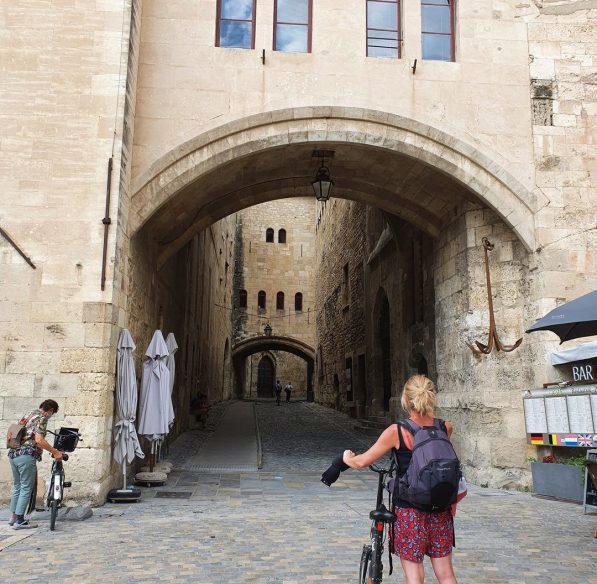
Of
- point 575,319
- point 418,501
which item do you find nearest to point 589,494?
point 575,319

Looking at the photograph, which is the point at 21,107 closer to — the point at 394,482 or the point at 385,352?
the point at 394,482

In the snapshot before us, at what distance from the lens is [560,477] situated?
716 cm

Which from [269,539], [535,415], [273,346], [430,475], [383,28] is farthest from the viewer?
[273,346]

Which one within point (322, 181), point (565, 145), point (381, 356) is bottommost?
point (381, 356)

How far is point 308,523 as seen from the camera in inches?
227

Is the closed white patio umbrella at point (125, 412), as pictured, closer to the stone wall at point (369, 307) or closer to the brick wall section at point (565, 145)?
the brick wall section at point (565, 145)

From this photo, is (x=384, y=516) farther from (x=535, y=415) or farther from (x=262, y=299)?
(x=262, y=299)

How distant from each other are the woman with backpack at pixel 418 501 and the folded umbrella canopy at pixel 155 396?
5.15m

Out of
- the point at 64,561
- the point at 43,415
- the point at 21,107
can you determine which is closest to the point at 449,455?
the point at 64,561

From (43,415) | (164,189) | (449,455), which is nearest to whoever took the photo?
(449,455)

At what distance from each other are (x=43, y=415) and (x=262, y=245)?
83.8ft

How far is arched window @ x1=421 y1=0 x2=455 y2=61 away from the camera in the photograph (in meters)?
8.53

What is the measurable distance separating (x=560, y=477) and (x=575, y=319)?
3271mm

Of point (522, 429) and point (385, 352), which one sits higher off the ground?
point (385, 352)
